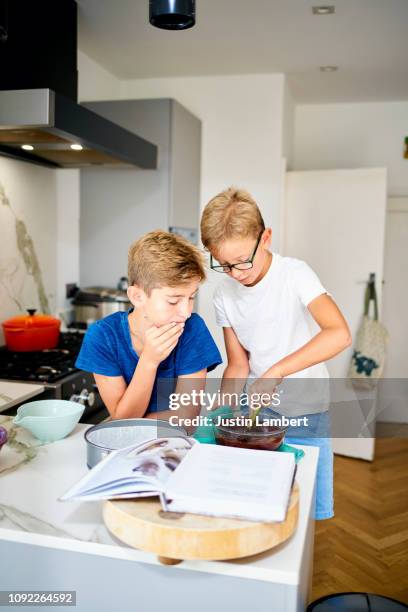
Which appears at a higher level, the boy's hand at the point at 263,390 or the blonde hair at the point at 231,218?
the blonde hair at the point at 231,218

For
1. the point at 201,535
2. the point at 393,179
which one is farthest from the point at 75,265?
the point at 201,535

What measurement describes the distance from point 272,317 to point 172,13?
0.90 metres

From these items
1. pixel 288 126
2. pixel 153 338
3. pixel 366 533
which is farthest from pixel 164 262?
pixel 288 126

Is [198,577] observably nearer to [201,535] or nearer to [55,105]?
[201,535]

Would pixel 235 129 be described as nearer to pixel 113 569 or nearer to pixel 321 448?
pixel 321 448

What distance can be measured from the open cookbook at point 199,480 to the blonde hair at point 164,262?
1.70 feet

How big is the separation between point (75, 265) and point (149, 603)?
8.94ft

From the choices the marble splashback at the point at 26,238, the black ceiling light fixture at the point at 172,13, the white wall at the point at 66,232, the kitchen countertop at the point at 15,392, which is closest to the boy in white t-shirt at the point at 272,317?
the black ceiling light fixture at the point at 172,13

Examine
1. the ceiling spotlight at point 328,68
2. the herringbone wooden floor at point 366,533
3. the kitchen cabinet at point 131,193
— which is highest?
the ceiling spotlight at point 328,68

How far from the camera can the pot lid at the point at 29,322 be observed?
8.74ft

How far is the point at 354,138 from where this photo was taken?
4531mm

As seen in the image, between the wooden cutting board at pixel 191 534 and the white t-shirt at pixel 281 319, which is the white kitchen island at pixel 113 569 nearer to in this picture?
the wooden cutting board at pixel 191 534

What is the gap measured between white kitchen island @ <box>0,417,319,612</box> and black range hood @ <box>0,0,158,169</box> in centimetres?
136

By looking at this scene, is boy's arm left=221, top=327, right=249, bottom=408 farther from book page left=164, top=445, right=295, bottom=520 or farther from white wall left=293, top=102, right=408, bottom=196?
white wall left=293, top=102, right=408, bottom=196
